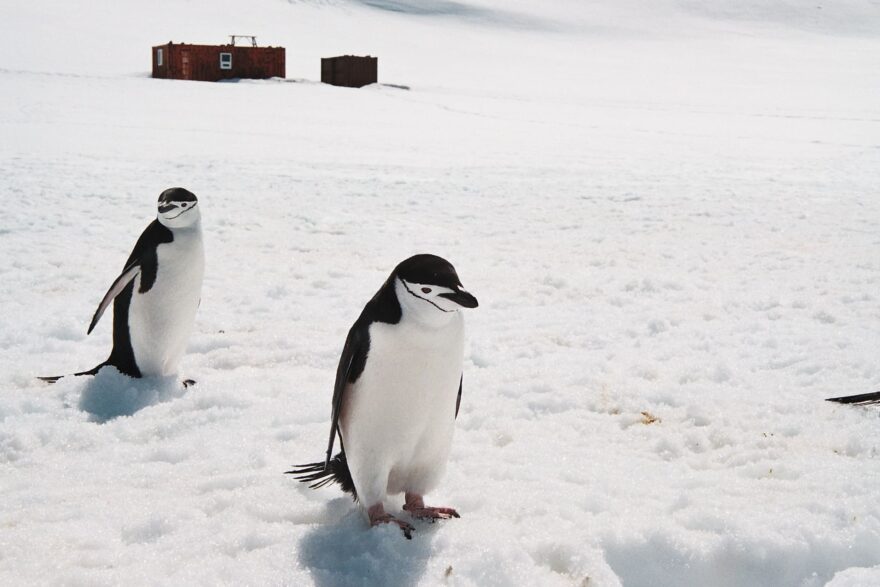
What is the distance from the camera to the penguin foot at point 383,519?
7.55 ft

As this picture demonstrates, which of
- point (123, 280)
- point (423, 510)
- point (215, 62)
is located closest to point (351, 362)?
point (423, 510)

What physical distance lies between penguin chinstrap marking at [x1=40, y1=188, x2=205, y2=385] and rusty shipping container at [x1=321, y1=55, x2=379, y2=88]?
101 feet

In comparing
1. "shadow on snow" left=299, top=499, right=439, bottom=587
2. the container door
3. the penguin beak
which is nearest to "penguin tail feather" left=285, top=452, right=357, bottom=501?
"shadow on snow" left=299, top=499, right=439, bottom=587

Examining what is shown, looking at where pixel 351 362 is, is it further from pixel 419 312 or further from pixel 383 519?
pixel 383 519

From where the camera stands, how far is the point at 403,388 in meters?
2.29

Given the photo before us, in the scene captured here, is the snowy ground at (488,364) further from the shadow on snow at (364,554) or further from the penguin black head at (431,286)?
the penguin black head at (431,286)

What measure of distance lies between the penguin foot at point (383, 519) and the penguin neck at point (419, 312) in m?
0.54

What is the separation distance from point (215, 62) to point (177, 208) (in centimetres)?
3135

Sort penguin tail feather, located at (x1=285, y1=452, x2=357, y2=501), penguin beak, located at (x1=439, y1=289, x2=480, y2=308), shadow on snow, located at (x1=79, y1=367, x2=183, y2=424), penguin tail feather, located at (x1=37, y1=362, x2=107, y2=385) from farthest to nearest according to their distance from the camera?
penguin tail feather, located at (x1=37, y1=362, x2=107, y2=385) → shadow on snow, located at (x1=79, y1=367, x2=183, y2=424) → penguin tail feather, located at (x1=285, y1=452, x2=357, y2=501) → penguin beak, located at (x1=439, y1=289, x2=480, y2=308)

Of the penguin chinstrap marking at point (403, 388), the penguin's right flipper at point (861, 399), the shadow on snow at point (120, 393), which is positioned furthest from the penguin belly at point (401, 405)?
the penguin's right flipper at point (861, 399)

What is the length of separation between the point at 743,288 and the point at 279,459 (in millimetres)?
3491

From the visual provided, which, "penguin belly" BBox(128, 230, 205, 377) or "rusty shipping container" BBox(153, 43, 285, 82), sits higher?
"penguin belly" BBox(128, 230, 205, 377)

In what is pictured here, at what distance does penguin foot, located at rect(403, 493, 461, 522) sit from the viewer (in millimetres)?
2393

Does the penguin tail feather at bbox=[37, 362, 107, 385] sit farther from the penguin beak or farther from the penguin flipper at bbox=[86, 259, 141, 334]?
the penguin beak
